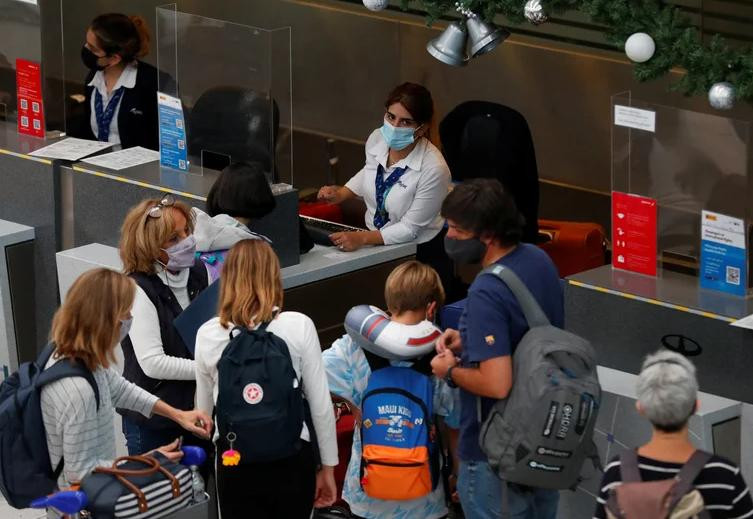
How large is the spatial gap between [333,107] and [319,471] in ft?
22.6

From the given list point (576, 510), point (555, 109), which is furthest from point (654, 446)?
point (555, 109)

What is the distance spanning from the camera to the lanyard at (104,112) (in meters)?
8.07

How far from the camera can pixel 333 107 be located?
11797 mm

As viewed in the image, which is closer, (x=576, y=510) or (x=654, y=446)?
(x=654, y=446)

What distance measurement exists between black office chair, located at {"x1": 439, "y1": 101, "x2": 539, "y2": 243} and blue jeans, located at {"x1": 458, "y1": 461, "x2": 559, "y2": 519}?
3008mm

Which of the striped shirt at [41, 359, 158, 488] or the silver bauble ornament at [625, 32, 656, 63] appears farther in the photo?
the silver bauble ornament at [625, 32, 656, 63]

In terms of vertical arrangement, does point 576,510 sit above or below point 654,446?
below

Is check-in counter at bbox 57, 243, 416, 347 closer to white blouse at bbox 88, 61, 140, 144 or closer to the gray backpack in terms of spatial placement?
white blouse at bbox 88, 61, 140, 144

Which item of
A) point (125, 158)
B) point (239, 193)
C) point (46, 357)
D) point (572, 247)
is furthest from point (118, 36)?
point (46, 357)

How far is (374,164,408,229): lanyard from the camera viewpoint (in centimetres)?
709

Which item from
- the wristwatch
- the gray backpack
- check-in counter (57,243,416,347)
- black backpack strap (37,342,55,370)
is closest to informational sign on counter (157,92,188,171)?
check-in counter (57,243,416,347)

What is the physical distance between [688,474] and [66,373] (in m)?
1.99

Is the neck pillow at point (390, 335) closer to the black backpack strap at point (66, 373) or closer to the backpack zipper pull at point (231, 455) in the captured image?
the backpack zipper pull at point (231, 455)

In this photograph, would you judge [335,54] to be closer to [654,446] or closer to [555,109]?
[555,109]
